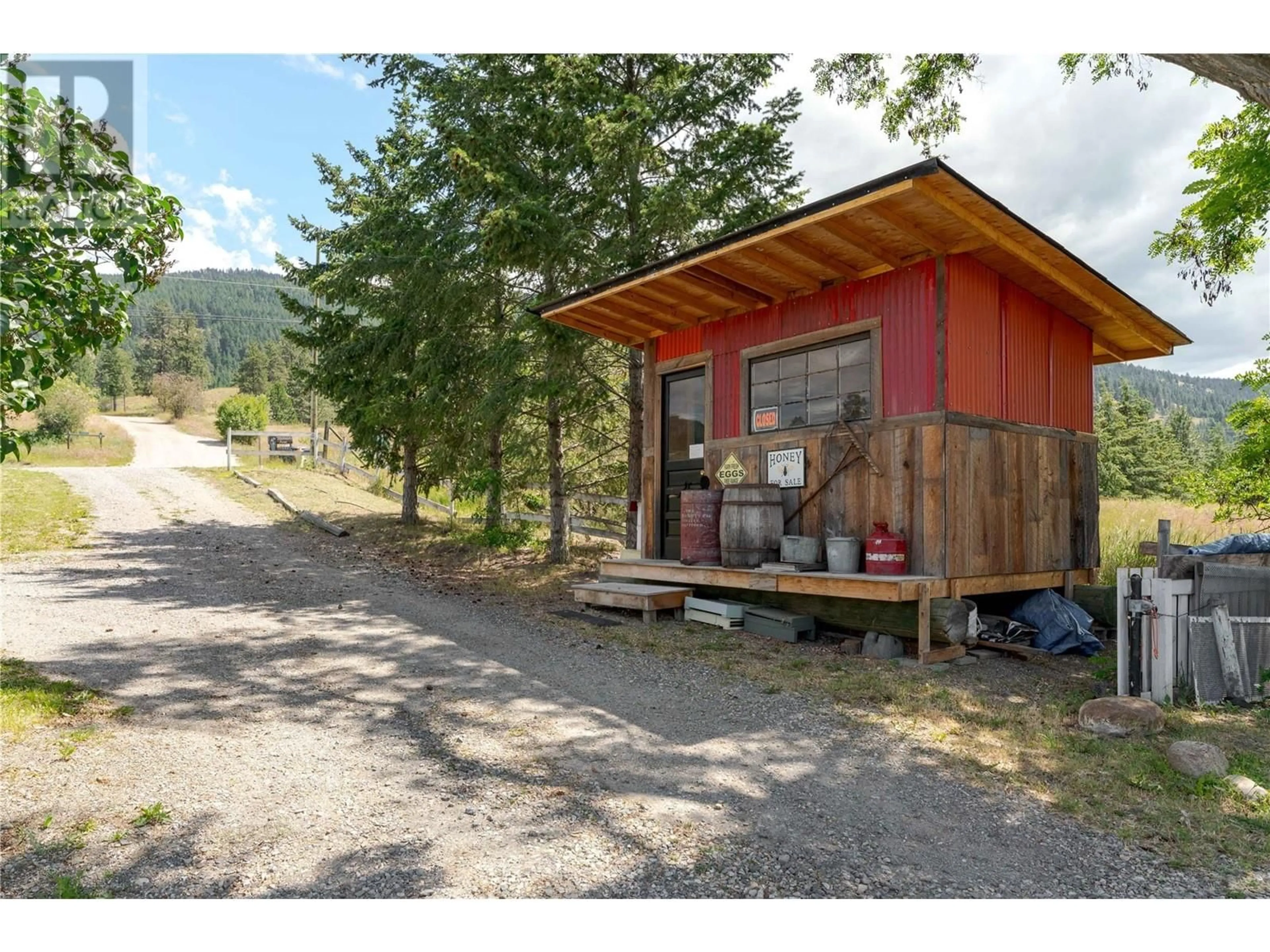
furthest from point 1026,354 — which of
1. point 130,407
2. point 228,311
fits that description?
point 228,311

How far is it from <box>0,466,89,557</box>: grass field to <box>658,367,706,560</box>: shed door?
9.46m

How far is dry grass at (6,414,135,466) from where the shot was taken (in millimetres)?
27172

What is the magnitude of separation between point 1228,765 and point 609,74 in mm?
10203

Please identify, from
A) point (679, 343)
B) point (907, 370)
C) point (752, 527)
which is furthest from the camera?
point (679, 343)

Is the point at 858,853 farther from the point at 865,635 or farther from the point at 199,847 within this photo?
the point at 865,635

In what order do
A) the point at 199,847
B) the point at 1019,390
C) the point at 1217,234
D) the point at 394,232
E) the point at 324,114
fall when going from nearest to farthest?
the point at 199,847 → the point at 324,114 → the point at 1019,390 → the point at 1217,234 → the point at 394,232

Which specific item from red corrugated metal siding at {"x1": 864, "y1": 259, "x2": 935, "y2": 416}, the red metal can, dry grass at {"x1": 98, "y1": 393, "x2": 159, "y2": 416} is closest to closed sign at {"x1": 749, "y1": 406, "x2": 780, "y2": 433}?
red corrugated metal siding at {"x1": 864, "y1": 259, "x2": 935, "y2": 416}

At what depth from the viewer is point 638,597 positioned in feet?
24.7

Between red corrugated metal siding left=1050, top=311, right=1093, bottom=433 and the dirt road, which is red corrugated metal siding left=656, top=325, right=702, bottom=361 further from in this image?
the dirt road

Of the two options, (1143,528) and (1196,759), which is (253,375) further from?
(1196,759)

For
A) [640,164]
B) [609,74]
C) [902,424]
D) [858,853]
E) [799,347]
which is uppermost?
[609,74]

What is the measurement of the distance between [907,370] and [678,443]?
125 inches

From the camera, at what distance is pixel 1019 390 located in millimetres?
7297

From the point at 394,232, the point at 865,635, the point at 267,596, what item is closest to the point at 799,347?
the point at 865,635
